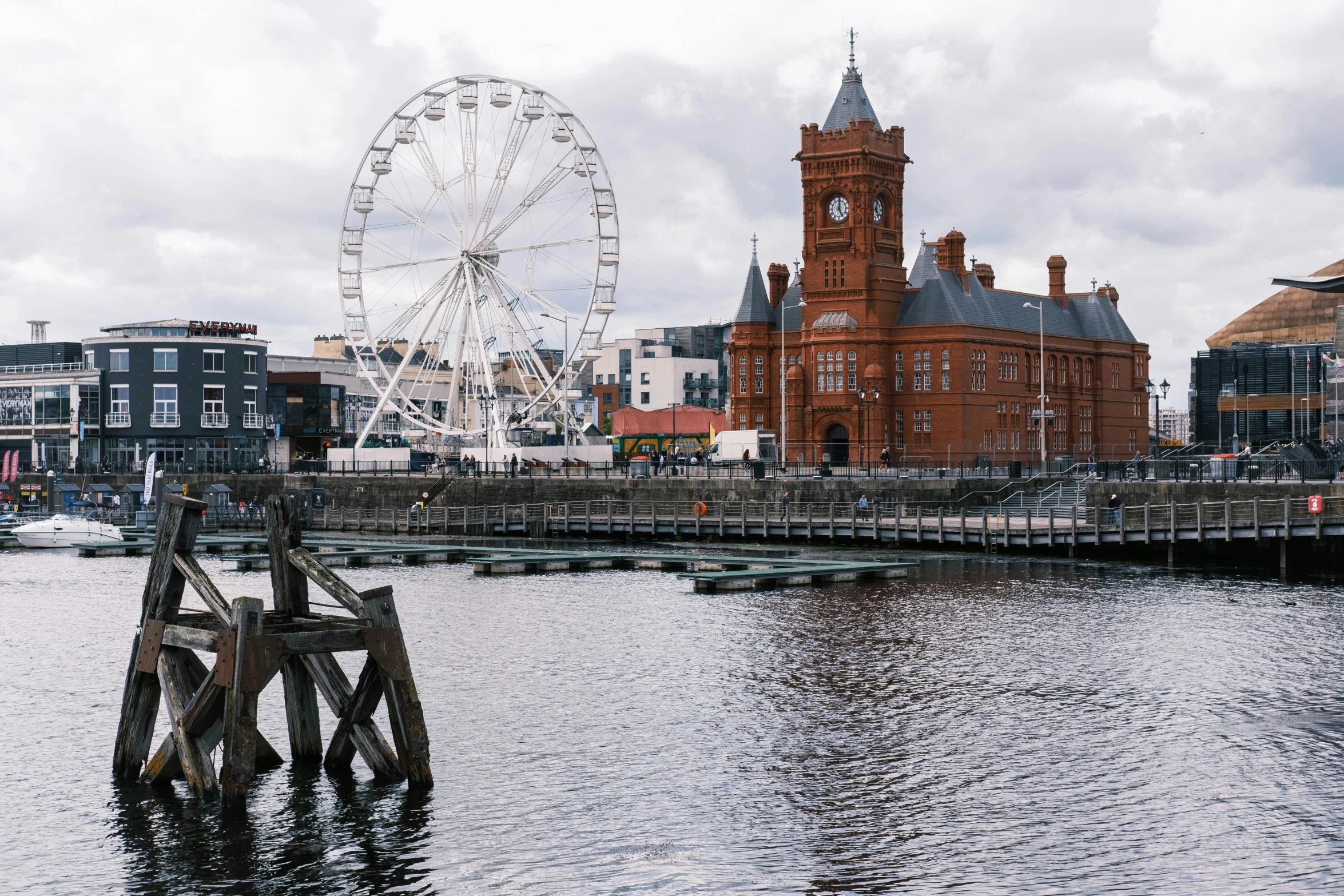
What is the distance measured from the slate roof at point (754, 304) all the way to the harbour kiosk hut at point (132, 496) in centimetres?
4208

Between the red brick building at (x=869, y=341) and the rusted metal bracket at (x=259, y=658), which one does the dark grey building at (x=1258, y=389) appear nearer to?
the red brick building at (x=869, y=341)

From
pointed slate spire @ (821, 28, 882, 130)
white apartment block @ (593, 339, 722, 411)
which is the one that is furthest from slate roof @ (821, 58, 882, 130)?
white apartment block @ (593, 339, 722, 411)

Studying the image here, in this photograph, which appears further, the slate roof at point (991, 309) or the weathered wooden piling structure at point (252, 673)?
the slate roof at point (991, 309)

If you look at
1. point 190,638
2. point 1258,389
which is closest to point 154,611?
point 190,638

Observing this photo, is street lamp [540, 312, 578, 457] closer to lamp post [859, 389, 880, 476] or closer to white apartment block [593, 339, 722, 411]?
lamp post [859, 389, 880, 476]

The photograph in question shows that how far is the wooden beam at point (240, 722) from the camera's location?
2050 centimetres

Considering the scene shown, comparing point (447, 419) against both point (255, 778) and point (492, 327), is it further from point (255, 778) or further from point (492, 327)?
point (255, 778)

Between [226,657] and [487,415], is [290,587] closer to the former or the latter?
[226,657]

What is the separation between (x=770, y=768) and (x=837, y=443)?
246 ft

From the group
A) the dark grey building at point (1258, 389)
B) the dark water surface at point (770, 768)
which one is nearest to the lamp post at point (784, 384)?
the dark grey building at point (1258, 389)

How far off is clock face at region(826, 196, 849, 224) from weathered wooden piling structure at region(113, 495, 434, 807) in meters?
78.4

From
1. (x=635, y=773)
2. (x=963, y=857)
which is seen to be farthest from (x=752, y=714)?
(x=963, y=857)

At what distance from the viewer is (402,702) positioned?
22156 millimetres

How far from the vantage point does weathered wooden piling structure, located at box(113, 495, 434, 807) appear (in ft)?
68.4
